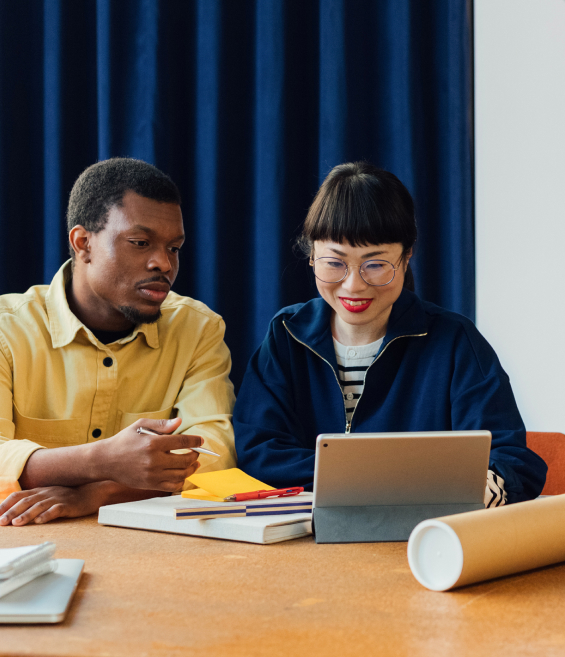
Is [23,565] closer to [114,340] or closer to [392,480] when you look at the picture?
[392,480]

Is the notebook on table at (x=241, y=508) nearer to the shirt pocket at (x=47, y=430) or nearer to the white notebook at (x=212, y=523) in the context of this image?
the white notebook at (x=212, y=523)

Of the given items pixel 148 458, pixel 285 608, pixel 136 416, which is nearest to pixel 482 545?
pixel 285 608

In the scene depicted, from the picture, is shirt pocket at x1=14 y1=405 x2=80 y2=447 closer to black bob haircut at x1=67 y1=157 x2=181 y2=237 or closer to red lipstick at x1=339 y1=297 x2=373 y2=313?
black bob haircut at x1=67 y1=157 x2=181 y2=237

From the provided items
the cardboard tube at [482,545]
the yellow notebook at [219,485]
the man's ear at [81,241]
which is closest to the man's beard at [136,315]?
the man's ear at [81,241]

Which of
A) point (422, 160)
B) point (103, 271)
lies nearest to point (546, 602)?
point (103, 271)

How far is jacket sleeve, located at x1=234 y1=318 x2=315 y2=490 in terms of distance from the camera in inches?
50.9

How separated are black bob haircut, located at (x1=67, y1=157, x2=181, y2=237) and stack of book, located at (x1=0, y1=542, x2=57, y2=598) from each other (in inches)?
38.3

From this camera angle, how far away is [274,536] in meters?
0.93

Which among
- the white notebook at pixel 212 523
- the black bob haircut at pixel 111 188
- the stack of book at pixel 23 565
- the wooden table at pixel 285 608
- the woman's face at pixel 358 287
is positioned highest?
the black bob haircut at pixel 111 188

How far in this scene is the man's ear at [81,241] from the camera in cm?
162

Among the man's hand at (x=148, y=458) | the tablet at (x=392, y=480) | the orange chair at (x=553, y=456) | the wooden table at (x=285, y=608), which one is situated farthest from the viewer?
the orange chair at (x=553, y=456)

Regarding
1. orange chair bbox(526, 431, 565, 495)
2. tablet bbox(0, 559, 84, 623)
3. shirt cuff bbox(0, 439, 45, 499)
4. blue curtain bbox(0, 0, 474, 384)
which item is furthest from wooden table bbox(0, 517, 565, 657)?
blue curtain bbox(0, 0, 474, 384)

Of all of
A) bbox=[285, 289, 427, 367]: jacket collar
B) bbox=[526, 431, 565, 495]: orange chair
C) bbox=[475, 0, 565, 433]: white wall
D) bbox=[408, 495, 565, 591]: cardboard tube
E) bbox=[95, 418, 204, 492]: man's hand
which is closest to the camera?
bbox=[408, 495, 565, 591]: cardboard tube

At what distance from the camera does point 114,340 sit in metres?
1.62
